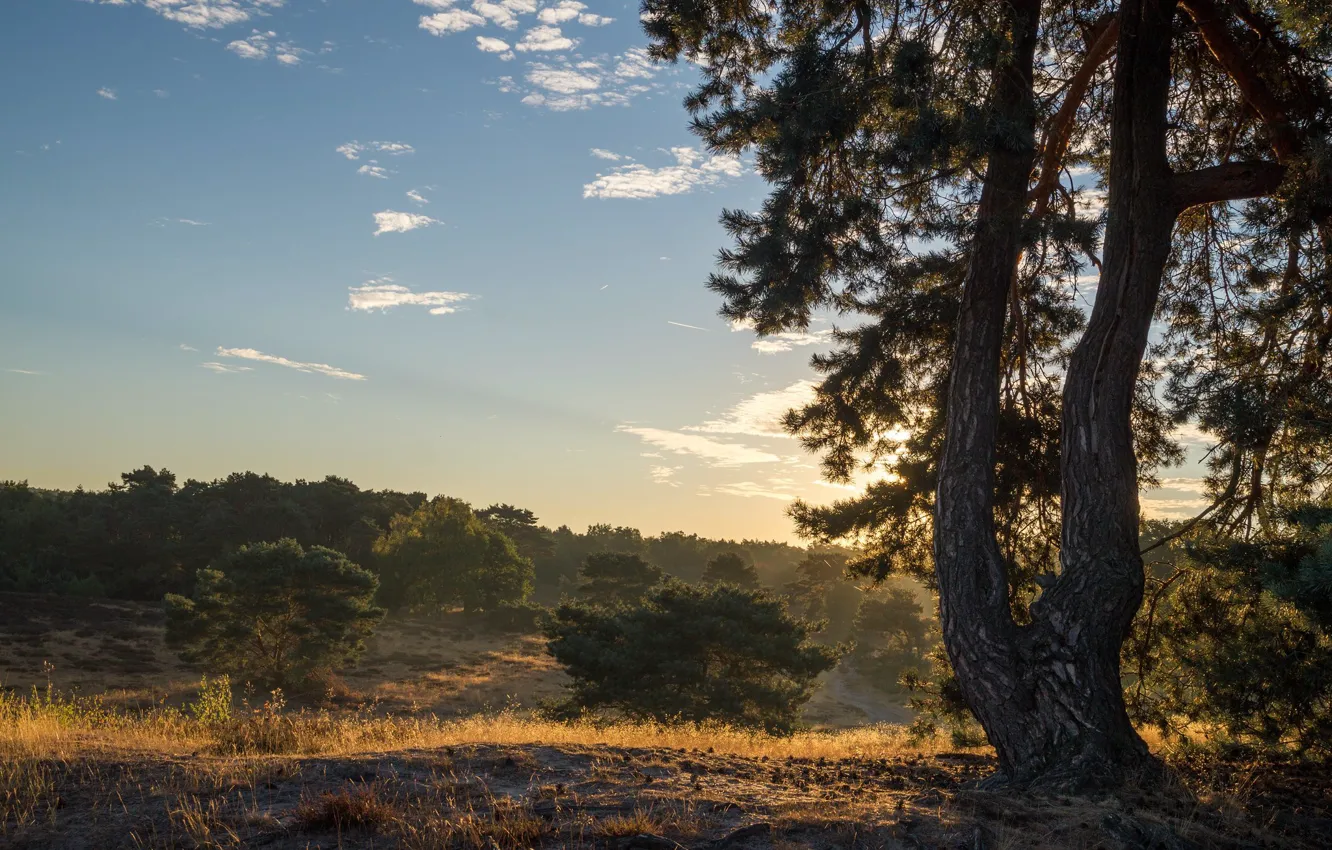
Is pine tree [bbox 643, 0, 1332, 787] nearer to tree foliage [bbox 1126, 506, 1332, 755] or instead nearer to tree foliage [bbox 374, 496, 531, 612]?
tree foliage [bbox 1126, 506, 1332, 755]

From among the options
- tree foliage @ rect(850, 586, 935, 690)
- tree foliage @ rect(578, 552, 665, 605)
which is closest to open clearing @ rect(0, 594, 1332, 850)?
tree foliage @ rect(578, 552, 665, 605)

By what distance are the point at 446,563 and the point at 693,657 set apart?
30.3 metres

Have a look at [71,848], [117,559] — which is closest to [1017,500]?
[71,848]

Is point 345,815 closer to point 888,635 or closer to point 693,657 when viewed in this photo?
point 693,657

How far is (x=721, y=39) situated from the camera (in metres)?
9.70

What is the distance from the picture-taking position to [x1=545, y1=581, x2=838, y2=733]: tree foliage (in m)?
25.1

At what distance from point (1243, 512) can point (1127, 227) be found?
4185mm

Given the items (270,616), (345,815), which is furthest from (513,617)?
(345,815)

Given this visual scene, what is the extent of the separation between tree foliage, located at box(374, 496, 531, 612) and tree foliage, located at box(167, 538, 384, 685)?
1742 cm

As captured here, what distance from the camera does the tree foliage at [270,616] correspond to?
108ft

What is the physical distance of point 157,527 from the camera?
49.5 metres

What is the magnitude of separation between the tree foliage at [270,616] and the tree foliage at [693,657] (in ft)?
41.2

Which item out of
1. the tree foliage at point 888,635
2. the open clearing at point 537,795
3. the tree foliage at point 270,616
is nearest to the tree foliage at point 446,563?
the tree foliage at point 270,616

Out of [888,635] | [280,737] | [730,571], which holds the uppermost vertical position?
[280,737]
